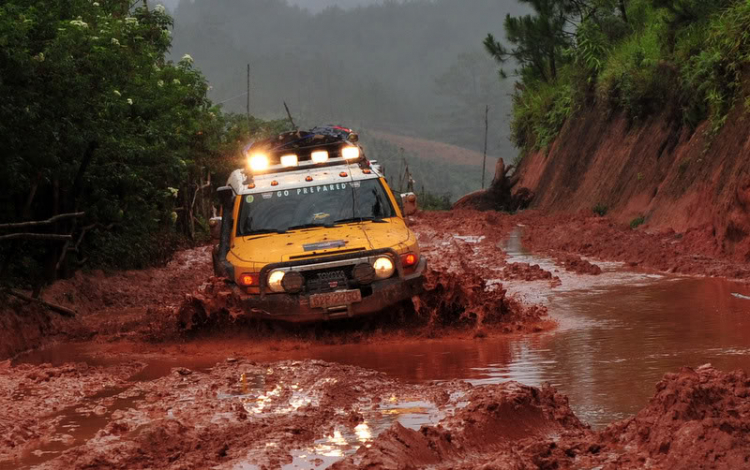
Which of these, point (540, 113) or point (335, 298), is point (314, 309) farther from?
point (540, 113)

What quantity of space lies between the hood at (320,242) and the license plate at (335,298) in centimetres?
42

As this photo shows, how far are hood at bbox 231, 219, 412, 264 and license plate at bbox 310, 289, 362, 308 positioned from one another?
1.39 feet

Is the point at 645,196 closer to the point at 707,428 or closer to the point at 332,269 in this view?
the point at 332,269

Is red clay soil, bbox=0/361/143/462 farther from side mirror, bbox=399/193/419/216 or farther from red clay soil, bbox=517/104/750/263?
red clay soil, bbox=517/104/750/263

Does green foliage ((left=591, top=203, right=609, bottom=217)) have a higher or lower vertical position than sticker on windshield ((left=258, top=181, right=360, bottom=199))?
higher

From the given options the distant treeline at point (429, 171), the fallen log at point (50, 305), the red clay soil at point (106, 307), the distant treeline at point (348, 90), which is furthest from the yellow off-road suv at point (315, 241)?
the distant treeline at point (348, 90)

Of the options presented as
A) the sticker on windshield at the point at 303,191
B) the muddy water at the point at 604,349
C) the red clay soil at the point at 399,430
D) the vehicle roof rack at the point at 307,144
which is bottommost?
the red clay soil at the point at 399,430

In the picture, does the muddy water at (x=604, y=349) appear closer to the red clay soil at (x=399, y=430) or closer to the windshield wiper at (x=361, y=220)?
the red clay soil at (x=399, y=430)

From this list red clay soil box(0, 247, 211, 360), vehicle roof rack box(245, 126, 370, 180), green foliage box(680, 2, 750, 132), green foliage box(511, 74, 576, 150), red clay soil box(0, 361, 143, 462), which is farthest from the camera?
green foliage box(511, 74, 576, 150)

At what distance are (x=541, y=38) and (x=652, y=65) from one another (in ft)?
54.5

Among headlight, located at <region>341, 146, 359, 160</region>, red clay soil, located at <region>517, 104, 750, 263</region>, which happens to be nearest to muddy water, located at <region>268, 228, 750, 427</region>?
red clay soil, located at <region>517, 104, 750, 263</region>

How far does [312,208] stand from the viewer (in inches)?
471

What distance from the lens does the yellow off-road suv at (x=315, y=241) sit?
34.8 ft

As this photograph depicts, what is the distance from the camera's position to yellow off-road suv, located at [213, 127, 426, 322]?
10594 millimetres
